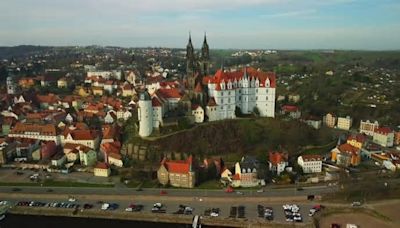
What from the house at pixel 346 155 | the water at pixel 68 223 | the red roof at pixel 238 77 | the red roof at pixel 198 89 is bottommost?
the water at pixel 68 223

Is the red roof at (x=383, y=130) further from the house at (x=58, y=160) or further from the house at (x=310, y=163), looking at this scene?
the house at (x=58, y=160)

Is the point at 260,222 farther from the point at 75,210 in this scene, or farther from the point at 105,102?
the point at 105,102

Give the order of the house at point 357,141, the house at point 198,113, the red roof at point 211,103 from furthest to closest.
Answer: the house at point 357,141 < the red roof at point 211,103 < the house at point 198,113

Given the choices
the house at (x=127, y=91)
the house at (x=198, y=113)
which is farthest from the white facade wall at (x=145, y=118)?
the house at (x=127, y=91)

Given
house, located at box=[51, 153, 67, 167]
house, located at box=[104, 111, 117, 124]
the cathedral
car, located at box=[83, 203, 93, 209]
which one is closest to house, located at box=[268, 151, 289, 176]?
the cathedral

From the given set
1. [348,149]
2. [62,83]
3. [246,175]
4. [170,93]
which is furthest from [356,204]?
[62,83]

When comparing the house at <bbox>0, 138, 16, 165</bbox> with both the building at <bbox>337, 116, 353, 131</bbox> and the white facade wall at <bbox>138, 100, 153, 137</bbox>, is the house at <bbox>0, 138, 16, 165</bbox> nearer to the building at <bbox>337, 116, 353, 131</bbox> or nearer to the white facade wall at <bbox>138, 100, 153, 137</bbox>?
the white facade wall at <bbox>138, 100, 153, 137</bbox>

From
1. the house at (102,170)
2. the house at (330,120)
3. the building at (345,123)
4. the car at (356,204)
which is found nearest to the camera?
the car at (356,204)

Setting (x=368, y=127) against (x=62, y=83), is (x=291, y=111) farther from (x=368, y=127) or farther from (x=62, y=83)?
(x=62, y=83)

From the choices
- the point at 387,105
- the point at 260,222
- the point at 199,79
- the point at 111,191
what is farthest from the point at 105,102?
the point at 387,105
